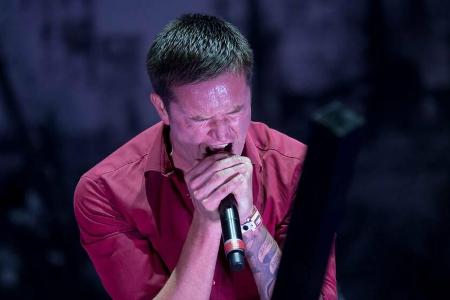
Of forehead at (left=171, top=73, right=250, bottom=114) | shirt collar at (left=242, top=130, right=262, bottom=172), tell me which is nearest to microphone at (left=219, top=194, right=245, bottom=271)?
forehead at (left=171, top=73, right=250, bottom=114)

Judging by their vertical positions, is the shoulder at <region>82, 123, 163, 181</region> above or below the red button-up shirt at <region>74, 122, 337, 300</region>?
above

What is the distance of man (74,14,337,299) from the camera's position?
1666 mm

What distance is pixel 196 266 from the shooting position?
5.49 feet

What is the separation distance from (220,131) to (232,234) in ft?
1.25

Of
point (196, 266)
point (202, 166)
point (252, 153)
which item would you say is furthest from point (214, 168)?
point (252, 153)

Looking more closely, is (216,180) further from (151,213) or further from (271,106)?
(271,106)

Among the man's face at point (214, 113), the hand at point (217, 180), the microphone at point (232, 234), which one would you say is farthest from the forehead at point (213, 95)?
the microphone at point (232, 234)

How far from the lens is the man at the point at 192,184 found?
1.67 meters

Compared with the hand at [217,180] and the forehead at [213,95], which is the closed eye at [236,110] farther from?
the hand at [217,180]

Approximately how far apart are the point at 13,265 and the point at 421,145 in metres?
1.78

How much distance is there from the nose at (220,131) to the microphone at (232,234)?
0.18 metres

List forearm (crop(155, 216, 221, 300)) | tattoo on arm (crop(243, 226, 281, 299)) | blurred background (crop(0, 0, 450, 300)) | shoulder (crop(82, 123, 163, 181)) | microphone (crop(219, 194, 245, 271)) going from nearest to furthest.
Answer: microphone (crop(219, 194, 245, 271)), forearm (crop(155, 216, 221, 300)), tattoo on arm (crop(243, 226, 281, 299)), shoulder (crop(82, 123, 163, 181)), blurred background (crop(0, 0, 450, 300))

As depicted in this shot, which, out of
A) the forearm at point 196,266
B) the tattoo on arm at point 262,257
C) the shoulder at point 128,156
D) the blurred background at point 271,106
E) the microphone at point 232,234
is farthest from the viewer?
the blurred background at point 271,106

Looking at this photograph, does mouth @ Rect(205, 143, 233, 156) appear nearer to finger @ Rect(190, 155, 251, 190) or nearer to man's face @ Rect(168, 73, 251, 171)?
man's face @ Rect(168, 73, 251, 171)
